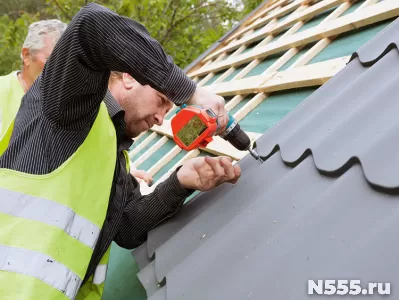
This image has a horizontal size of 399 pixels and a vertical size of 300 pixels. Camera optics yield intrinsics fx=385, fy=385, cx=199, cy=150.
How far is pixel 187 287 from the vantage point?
46.4 inches

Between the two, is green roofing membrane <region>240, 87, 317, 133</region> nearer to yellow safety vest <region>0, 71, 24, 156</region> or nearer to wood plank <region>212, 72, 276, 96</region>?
wood plank <region>212, 72, 276, 96</region>

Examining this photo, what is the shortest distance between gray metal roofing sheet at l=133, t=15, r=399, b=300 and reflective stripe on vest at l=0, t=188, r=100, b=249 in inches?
14.3

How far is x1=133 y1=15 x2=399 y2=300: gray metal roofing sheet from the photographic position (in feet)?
2.93

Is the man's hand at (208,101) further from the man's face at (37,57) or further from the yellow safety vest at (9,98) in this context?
the man's face at (37,57)

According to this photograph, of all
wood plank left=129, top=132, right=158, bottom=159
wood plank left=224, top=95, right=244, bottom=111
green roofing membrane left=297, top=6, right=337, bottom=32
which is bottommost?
wood plank left=129, top=132, right=158, bottom=159

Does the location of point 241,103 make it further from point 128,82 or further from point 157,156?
point 128,82

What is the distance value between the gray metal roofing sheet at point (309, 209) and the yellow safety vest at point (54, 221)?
32 centimetres

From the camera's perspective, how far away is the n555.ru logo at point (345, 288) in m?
0.76

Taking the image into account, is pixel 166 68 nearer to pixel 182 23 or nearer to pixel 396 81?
pixel 396 81

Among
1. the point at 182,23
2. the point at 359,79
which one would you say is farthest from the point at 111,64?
the point at 182,23

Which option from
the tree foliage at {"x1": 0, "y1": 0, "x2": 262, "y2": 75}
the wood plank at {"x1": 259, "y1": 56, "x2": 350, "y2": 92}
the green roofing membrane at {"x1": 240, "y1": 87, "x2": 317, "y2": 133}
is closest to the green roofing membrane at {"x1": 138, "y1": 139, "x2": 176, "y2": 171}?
the green roofing membrane at {"x1": 240, "y1": 87, "x2": 317, "y2": 133}

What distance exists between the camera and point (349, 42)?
2340 millimetres

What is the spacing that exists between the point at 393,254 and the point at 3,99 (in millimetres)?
2732

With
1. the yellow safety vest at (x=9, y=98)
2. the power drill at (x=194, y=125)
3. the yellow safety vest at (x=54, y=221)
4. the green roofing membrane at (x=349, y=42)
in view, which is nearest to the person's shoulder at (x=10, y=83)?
the yellow safety vest at (x=9, y=98)
